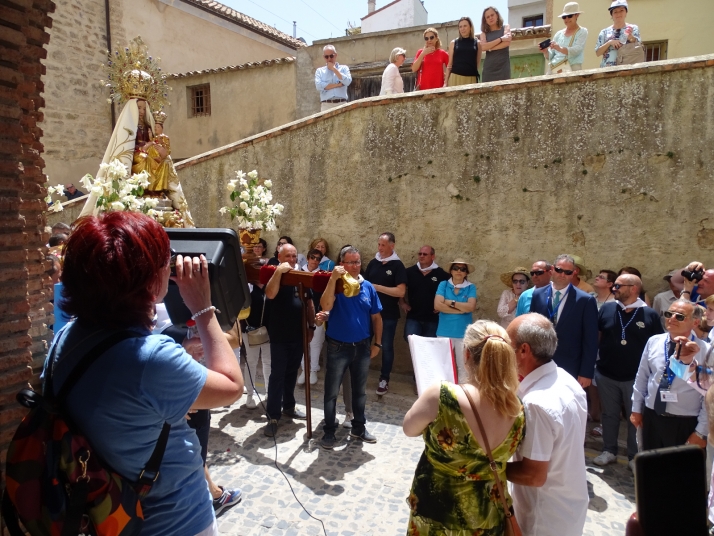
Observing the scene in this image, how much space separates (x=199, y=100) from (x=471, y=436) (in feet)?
51.8

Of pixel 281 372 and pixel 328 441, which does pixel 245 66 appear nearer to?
pixel 281 372

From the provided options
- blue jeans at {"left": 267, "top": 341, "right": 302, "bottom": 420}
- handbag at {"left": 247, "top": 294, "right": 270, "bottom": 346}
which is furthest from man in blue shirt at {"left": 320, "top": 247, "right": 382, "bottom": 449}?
handbag at {"left": 247, "top": 294, "right": 270, "bottom": 346}

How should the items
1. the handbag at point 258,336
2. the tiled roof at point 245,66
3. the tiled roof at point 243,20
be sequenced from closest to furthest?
the handbag at point 258,336 → the tiled roof at point 245,66 → the tiled roof at point 243,20

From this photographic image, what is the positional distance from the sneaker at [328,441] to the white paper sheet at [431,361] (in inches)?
115

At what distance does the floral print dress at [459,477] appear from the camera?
2.39 m

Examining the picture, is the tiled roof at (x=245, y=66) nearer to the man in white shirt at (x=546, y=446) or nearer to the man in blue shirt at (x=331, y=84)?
the man in blue shirt at (x=331, y=84)

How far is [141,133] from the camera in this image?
21.9 feet

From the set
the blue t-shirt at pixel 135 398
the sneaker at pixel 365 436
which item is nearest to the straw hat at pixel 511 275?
the sneaker at pixel 365 436

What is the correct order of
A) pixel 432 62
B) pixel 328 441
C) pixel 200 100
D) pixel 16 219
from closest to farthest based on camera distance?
1. pixel 16 219
2. pixel 328 441
3. pixel 432 62
4. pixel 200 100

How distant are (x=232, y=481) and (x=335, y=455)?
1.11 metres

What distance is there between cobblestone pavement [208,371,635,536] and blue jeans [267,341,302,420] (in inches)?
12.4

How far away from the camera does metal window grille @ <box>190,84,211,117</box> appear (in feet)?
51.5

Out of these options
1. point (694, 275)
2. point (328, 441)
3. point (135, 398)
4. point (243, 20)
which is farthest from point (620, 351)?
point (243, 20)

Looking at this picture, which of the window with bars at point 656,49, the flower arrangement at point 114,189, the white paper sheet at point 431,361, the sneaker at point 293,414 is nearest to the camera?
the white paper sheet at point 431,361
